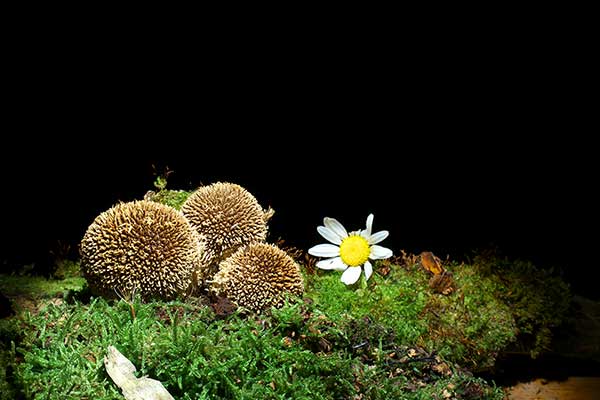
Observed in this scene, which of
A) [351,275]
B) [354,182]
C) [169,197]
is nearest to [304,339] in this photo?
[351,275]

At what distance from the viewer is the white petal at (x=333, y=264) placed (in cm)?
296

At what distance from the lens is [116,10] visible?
3293 mm

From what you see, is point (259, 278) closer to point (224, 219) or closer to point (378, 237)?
point (224, 219)

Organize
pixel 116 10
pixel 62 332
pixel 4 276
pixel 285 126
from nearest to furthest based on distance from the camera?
pixel 62 332
pixel 4 276
pixel 116 10
pixel 285 126

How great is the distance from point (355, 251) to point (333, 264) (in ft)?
0.34

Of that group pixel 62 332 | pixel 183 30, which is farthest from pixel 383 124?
pixel 62 332

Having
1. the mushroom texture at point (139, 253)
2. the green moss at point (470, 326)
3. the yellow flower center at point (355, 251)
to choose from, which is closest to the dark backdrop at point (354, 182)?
the green moss at point (470, 326)

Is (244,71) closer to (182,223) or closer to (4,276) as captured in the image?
(182,223)

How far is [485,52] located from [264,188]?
1.18 meters

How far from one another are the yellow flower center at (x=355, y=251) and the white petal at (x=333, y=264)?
19mm

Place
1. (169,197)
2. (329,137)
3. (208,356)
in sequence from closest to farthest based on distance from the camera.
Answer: (208,356) → (169,197) → (329,137)

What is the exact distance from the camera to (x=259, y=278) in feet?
8.68

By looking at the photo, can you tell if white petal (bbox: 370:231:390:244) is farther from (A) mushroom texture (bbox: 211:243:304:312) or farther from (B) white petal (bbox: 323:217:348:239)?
(A) mushroom texture (bbox: 211:243:304:312)

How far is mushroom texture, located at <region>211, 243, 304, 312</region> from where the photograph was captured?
8.69 feet
